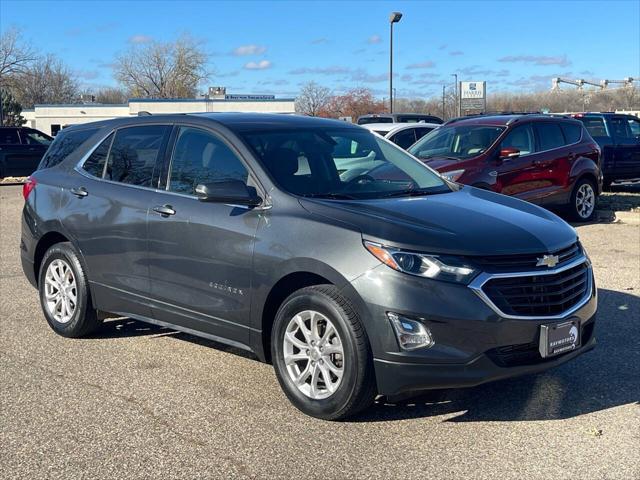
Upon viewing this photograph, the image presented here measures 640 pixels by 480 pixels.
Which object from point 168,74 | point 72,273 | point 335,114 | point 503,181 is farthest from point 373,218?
point 168,74

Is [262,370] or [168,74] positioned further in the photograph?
[168,74]

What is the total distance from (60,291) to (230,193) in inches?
91.8

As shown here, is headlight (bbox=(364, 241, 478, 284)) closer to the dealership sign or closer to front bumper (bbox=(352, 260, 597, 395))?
front bumper (bbox=(352, 260, 597, 395))

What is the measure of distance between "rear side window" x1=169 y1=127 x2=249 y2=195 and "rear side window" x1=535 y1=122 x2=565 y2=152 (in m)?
7.70

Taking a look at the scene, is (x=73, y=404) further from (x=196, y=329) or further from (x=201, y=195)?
(x=201, y=195)

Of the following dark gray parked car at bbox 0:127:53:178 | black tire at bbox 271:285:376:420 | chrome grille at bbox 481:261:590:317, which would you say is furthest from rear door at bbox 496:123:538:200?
dark gray parked car at bbox 0:127:53:178

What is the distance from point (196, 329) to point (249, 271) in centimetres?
75

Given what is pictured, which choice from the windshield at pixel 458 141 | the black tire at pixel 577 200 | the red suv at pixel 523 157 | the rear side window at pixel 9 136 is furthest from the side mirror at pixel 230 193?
the rear side window at pixel 9 136

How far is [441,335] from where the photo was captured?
154 inches

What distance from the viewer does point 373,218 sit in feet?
14.0

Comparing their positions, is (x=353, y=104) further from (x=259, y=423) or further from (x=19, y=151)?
(x=259, y=423)

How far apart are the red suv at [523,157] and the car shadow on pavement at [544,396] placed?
556 centimetres

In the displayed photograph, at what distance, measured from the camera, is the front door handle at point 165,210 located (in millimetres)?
5141

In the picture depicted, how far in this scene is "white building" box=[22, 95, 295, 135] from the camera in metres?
56.7
